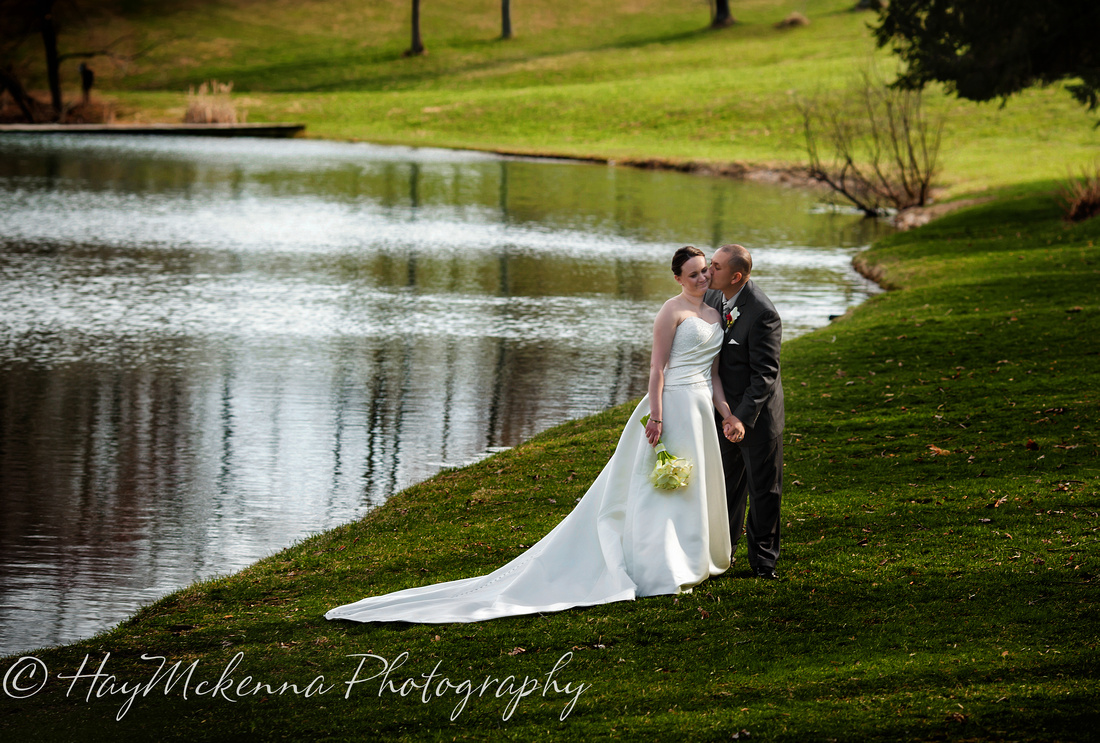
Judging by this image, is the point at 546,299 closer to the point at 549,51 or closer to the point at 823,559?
the point at 823,559

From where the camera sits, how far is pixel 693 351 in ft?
22.2

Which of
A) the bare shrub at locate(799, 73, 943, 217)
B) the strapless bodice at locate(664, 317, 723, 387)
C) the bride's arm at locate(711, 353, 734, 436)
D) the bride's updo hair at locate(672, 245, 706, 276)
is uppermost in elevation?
the bare shrub at locate(799, 73, 943, 217)

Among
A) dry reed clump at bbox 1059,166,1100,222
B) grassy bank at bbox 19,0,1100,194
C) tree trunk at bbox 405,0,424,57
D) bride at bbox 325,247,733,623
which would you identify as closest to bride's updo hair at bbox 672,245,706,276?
bride at bbox 325,247,733,623

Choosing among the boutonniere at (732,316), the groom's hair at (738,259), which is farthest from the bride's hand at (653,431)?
the groom's hair at (738,259)

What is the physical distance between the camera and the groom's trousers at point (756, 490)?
6832 millimetres

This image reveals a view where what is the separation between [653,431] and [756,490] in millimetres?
839

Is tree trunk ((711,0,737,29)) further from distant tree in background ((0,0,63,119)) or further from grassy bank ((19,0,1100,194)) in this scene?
distant tree in background ((0,0,63,119))

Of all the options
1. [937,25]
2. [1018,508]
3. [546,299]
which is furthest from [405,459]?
[937,25]

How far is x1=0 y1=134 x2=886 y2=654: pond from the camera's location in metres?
9.48

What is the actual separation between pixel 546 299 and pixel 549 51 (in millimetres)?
61846

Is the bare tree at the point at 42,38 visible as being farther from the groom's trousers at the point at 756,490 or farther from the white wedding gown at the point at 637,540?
the groom's trousers at the point at 756,490

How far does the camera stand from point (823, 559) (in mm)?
7477

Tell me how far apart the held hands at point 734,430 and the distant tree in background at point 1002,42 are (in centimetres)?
2209

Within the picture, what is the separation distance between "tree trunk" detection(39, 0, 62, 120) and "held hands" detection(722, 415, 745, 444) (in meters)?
60.0
